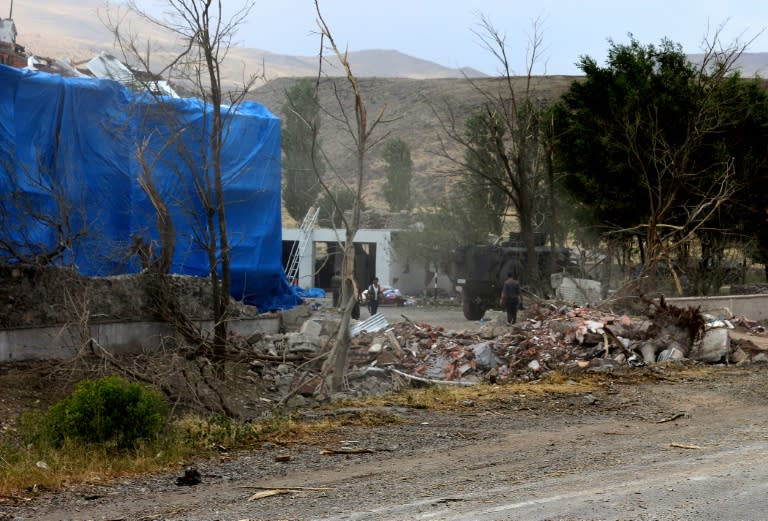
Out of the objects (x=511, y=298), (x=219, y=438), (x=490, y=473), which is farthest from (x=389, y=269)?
(x=490, y=473)

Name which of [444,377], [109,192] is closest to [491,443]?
[444,377]

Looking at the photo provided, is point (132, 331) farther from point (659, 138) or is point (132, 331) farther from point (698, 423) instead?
point (659, 138)

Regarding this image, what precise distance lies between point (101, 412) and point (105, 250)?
37.1ft

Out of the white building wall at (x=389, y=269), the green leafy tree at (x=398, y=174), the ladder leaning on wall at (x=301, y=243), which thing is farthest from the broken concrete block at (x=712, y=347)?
the green leafy tree at (x=398, y=174)

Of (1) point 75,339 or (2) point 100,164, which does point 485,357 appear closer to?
(1) point 75,339

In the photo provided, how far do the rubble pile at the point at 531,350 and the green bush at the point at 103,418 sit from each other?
180 inches

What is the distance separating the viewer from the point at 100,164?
20297 mm

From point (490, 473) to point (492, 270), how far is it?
2053cm

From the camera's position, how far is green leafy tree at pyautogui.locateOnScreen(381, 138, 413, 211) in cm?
5591

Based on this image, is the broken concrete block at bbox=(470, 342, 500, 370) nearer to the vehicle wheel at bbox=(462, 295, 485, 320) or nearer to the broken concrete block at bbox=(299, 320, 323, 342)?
the broken concrete block at bbox=(299, 320, 323, 342)

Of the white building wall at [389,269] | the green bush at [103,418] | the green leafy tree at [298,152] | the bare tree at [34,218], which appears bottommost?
the white building wall at [389,269]

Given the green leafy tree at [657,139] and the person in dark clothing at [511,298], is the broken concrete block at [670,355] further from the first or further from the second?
the green leafy tree at [657,139]

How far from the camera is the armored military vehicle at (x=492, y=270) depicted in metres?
27.0

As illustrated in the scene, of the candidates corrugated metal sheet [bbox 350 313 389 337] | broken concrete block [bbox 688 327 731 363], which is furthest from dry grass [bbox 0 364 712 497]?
corrugated metal sheet [bbox 350 313 389 337]
